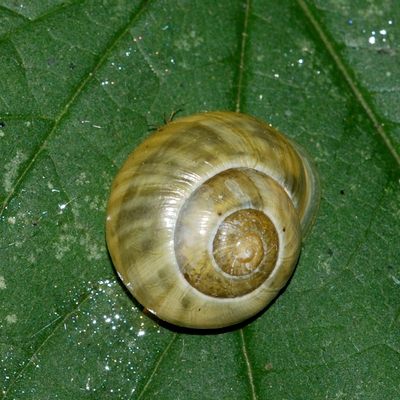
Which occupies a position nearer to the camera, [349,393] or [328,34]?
[349,393]

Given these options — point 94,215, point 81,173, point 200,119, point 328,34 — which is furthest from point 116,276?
point 328,34

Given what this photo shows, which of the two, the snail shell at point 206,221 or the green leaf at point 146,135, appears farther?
the green leaf at point 146,135

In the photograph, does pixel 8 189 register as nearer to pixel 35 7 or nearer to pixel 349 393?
pixel 35 7

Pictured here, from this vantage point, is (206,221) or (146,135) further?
(146,135)

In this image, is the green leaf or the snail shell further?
the green leaf
